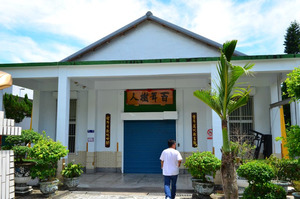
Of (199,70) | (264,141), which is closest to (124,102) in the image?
(199,70)

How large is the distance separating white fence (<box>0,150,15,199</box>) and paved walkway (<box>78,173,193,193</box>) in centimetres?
310

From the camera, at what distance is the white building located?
37.1ft

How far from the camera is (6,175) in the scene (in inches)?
218

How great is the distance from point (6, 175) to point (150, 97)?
283 inches

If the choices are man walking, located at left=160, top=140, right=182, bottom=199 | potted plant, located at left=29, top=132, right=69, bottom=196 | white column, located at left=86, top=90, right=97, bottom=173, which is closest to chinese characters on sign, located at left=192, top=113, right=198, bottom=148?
white column, located at left=86, top=90, right=97, bottom=173

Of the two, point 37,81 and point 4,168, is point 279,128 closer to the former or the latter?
point 4,168

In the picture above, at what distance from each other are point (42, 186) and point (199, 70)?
5868 mm

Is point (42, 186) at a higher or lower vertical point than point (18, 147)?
lower

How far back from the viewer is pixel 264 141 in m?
10.8

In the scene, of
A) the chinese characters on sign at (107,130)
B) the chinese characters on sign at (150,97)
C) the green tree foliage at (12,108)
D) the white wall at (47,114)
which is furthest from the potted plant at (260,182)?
the green tree foliage at (12,108)

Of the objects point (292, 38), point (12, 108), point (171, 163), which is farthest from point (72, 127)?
point (292, 38)

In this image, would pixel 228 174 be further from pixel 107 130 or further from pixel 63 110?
pixel 107 130

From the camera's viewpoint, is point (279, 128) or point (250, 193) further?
point (279, 128)

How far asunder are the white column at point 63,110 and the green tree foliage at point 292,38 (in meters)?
18.3
